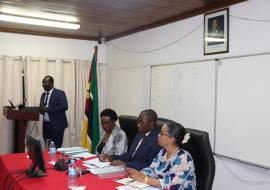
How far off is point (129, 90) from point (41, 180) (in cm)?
320

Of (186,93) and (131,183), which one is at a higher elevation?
(186,93)

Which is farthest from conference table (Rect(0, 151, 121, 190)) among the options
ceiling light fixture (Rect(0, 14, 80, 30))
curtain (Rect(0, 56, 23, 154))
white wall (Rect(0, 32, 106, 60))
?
white wall (Rect(0, 32, 106, 60))

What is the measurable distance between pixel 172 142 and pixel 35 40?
406cm

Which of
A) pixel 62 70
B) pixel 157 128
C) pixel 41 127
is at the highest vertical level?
pixel 62 70

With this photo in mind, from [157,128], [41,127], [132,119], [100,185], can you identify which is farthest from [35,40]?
[100,185]

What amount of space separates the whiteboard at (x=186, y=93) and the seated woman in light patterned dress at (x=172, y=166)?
4.32ft

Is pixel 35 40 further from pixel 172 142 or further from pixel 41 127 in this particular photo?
pixel 172 142

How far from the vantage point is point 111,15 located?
4.25 meters

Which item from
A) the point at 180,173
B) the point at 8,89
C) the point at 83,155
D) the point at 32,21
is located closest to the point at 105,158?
the point at 83,155

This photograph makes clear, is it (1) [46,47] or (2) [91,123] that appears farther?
(1) [46,47]

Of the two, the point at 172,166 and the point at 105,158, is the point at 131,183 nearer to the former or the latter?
the point at 172,166

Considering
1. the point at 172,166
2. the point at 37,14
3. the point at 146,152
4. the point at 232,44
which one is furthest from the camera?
the point at 37,14

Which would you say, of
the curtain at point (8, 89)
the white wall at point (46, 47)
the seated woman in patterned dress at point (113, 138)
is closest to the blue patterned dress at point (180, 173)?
the seated woman in patterned dress at point (113, 138)

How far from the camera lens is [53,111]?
4781 millimetres
